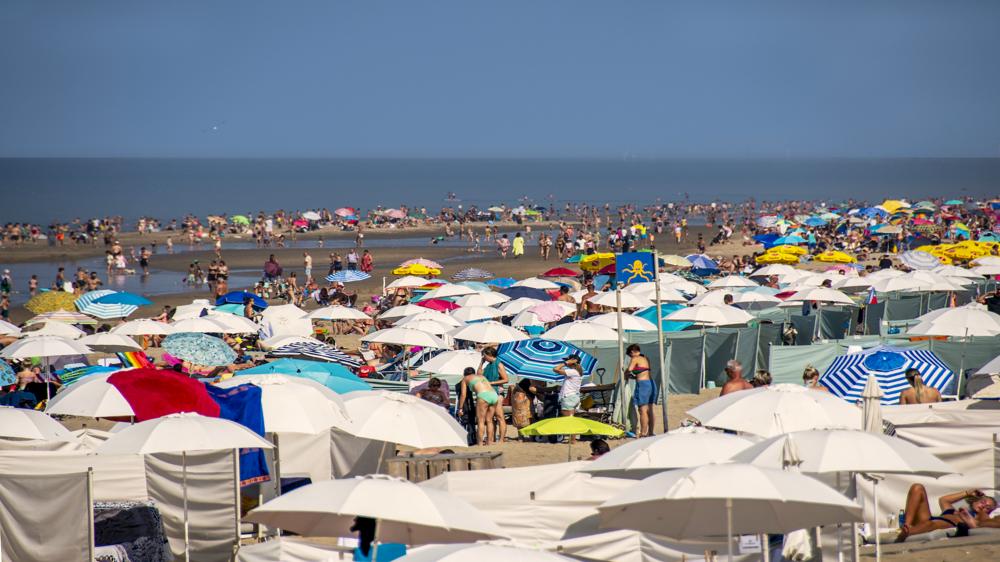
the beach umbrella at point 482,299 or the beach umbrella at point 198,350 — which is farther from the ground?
the beach umbrella at point 198,350

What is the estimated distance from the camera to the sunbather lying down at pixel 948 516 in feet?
30.2

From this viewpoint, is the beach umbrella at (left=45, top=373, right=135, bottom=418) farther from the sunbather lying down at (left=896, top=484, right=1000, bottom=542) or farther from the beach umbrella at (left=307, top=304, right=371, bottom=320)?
the beach umbrella at (left=307, top=304, right=371, bottom=320)

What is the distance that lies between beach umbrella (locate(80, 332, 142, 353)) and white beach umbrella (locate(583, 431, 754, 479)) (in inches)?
402

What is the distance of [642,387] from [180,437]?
6.30m

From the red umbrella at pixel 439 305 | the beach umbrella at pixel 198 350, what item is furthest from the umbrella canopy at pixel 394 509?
the red umbrella at pixel 439 305

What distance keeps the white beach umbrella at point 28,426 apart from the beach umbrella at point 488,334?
22.4ft

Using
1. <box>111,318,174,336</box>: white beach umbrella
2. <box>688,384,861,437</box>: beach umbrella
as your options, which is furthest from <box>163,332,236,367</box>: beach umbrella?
<box>688,384,861,437</box>: beach umbrella

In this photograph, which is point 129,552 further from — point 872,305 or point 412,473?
point 872,305

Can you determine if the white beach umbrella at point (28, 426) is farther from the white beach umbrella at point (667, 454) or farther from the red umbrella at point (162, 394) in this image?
the white beach umbrella at point (667, 454)

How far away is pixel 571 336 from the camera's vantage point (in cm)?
1508

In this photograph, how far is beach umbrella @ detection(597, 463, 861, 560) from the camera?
20.4 ft

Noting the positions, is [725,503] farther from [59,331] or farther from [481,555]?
[59,331]

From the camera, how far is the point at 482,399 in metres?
13.5

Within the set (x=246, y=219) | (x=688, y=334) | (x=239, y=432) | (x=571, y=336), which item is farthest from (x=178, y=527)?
(x=246, y=219)
